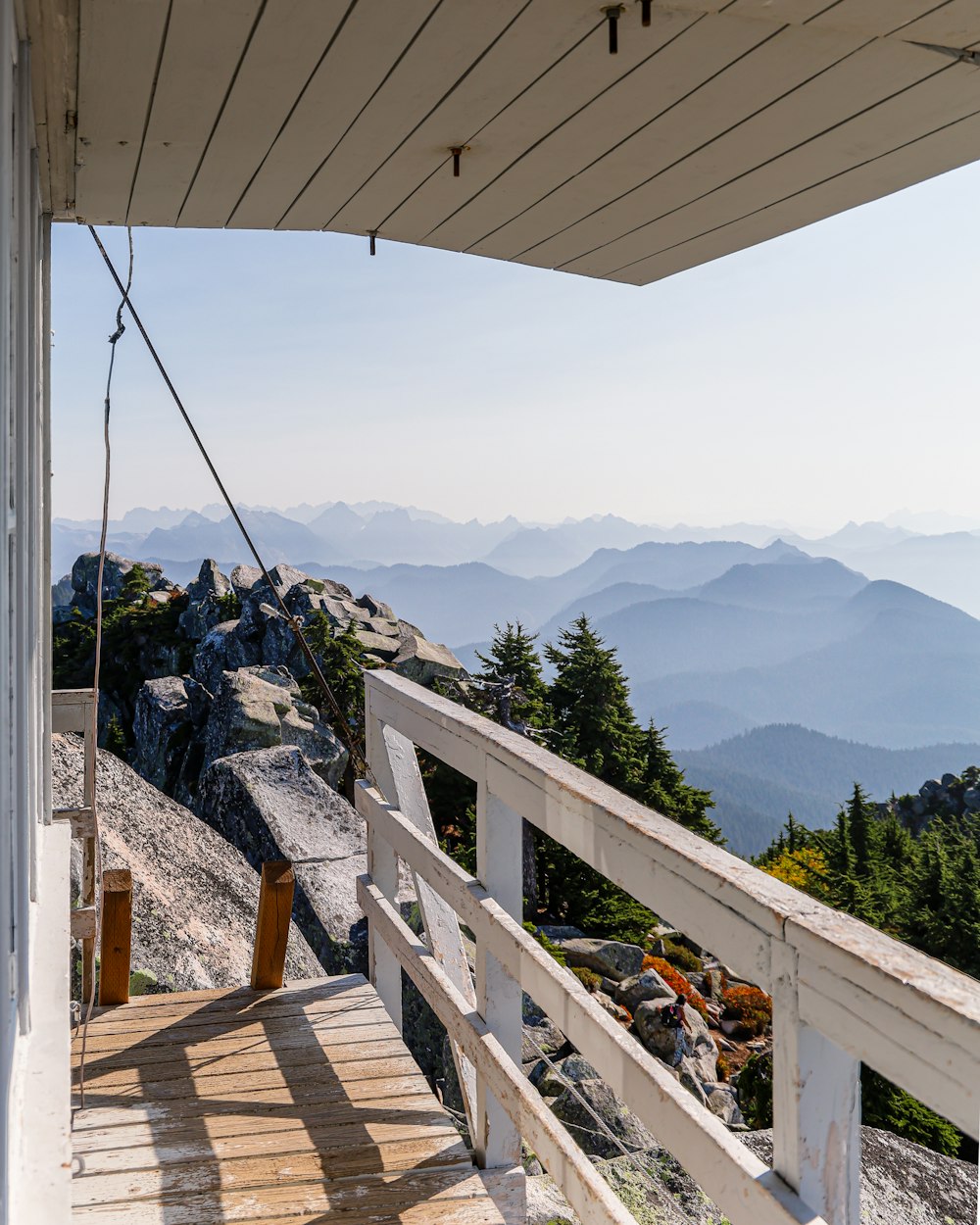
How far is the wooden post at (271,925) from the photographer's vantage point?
9.78ft

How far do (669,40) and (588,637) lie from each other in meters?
24.8

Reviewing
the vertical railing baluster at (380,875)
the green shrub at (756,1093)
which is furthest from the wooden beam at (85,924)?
the green shrub at (756,1093)

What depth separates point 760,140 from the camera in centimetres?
238

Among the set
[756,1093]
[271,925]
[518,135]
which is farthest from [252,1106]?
[756,1093]

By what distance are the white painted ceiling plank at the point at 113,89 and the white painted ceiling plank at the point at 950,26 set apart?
1357mm

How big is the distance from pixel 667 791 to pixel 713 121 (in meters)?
24.9

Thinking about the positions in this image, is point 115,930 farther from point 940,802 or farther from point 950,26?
point 940,802

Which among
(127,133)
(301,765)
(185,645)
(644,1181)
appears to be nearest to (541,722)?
(185,645)

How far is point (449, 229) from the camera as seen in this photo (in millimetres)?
2924

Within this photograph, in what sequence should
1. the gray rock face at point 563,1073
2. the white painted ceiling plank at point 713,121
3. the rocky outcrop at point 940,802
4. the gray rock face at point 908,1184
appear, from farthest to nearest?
the rocky outcrop at point 940,802, the gray rock face at point 563,1073, the gray rock face at point 908,1184, the white painted ceiling plank at point 713,121

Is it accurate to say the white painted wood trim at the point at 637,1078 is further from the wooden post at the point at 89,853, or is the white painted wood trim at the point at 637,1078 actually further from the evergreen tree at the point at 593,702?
the evergreen tree at the point at 593,702

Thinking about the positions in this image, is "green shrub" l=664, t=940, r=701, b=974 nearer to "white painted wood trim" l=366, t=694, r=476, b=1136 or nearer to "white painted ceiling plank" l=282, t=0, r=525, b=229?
"white painted wood trim" l=366, t=694, r=476, b=1136

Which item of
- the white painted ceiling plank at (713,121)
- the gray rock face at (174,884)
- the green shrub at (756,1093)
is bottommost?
the green shrub at (756,1093)

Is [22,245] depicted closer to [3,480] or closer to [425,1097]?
[3,480]
